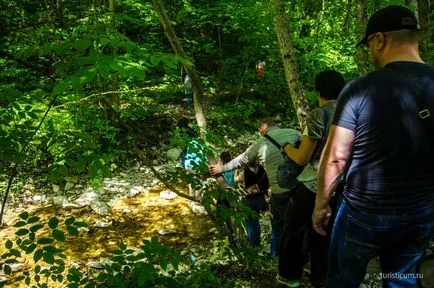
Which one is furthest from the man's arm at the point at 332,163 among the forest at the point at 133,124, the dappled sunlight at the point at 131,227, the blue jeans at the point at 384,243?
the dappled sunlight at the point at 131,227

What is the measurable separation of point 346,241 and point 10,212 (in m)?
8.29

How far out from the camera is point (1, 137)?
2.84 metres

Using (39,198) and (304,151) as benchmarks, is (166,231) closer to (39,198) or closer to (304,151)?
(39,198)

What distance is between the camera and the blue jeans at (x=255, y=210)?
5.45 m

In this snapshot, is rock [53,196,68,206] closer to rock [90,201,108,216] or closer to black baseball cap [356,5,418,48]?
rock [90,201,108,216]

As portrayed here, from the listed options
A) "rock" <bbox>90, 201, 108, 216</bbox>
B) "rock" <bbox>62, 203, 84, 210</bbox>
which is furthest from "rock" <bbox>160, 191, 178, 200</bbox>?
"rock" <bbox>62, 203, 84, 210</bbox>

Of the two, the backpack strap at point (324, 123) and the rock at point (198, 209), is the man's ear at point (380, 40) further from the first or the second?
the rock at point (198, 209)

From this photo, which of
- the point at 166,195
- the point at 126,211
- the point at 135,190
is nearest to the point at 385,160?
the point at 126,211

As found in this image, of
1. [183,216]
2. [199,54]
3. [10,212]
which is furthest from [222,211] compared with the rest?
[199,54]

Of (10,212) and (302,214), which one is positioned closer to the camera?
(302,214)

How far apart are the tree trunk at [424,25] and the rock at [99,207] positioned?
24.2 feet

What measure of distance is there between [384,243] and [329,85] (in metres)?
1.59

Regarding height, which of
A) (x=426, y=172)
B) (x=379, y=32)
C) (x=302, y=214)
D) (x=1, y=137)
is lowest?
(x=302, y=214)

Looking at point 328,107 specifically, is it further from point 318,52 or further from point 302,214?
point 318,52
